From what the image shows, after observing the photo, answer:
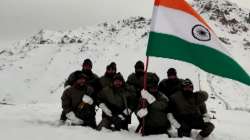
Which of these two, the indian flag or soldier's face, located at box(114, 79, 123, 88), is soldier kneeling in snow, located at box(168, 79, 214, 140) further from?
soldier's face, located at box(114, 79, 123, 88)

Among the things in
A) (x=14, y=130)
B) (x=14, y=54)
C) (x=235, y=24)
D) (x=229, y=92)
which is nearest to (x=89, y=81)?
(x=14, y=130)

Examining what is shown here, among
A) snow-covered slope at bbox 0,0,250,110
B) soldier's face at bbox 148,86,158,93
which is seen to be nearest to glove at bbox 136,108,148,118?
soldier's face at bbox 148,86,158,93

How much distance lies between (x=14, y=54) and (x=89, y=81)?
84.3 meters

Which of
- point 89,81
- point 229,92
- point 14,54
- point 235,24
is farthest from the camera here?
point 14,54

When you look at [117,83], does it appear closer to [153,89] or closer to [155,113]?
[153,89]

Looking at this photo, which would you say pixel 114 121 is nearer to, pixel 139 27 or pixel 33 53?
pixel 139 27

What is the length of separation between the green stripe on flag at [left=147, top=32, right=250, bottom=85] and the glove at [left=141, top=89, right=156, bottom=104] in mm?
724

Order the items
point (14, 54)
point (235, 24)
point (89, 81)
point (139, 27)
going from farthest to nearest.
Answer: point (14, 54) < point (139, 27) < point (235, 24) < point (89, 81)

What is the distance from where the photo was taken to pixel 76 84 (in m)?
9.88

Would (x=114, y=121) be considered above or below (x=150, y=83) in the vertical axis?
below

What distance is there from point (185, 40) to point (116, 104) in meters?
2.06

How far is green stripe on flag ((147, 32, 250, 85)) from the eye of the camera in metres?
8.56

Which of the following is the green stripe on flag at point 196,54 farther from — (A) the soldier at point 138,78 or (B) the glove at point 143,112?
(A) the soldier at point 138,78

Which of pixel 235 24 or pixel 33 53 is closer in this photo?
pixel 235 24
